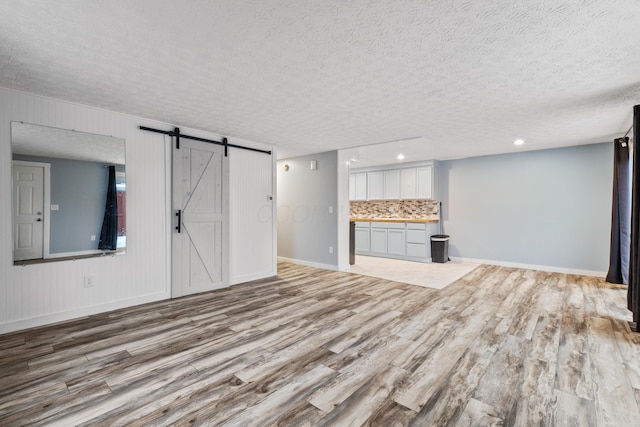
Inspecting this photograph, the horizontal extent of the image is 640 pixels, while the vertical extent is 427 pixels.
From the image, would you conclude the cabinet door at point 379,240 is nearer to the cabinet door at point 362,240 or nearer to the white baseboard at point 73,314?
the cabinet door at point 362,240

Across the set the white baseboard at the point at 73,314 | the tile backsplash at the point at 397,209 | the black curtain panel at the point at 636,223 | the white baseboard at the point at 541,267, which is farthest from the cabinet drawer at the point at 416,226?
the white baseboard at the point at 73,314

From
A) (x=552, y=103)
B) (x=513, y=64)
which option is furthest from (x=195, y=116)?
(x=552, y=103)

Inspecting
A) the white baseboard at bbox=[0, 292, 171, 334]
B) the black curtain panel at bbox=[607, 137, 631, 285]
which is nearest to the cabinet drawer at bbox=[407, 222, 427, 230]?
the black curtain panel at bbox=[607, 137, 631, 285]

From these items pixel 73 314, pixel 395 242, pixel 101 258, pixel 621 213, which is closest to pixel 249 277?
pixel 101 258

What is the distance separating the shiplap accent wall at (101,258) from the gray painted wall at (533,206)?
5644 mm

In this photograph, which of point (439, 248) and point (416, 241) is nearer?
point (439, 248)

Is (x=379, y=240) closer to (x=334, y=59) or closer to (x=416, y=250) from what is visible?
(x=416, y=250)

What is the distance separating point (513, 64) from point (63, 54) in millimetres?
3574

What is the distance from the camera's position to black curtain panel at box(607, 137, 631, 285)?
4.70 meters

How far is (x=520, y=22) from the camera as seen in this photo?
74.1 inches

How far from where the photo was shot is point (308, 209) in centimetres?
645

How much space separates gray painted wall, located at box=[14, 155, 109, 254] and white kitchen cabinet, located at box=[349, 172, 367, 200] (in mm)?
5979

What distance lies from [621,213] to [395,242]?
158 inches

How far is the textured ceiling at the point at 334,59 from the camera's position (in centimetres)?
180
